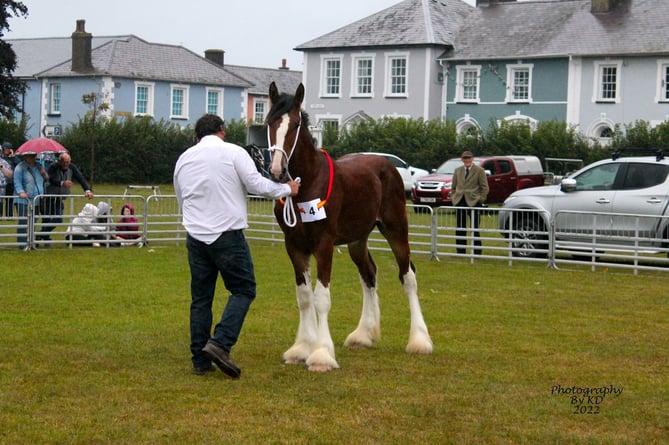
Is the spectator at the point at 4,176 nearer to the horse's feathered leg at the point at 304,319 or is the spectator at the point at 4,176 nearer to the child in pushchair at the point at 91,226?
the child in pushchair at the point at 91,226

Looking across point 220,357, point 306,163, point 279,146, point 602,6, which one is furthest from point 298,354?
point 602,6

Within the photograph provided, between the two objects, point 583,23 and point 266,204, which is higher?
point 583,23

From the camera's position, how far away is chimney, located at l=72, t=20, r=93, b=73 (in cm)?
6175

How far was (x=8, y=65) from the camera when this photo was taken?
5059 cm

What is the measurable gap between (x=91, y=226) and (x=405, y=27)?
38164 mm

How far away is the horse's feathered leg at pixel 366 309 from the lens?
35.0ft

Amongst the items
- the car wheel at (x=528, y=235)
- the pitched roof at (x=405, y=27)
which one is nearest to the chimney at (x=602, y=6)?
the pitched roof at (x=405, y=27)

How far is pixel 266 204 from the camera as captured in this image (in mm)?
24641

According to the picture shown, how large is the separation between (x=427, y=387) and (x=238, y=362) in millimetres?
1904

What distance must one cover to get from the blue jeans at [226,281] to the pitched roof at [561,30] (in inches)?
1728

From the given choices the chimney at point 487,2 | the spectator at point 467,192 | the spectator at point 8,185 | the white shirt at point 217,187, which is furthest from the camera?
the chimney at point 487,2

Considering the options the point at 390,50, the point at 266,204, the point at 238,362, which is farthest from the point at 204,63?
the point at 238,362

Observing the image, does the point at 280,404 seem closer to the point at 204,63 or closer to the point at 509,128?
the point at 509,128

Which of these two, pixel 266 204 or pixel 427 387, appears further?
pixel 266 204
